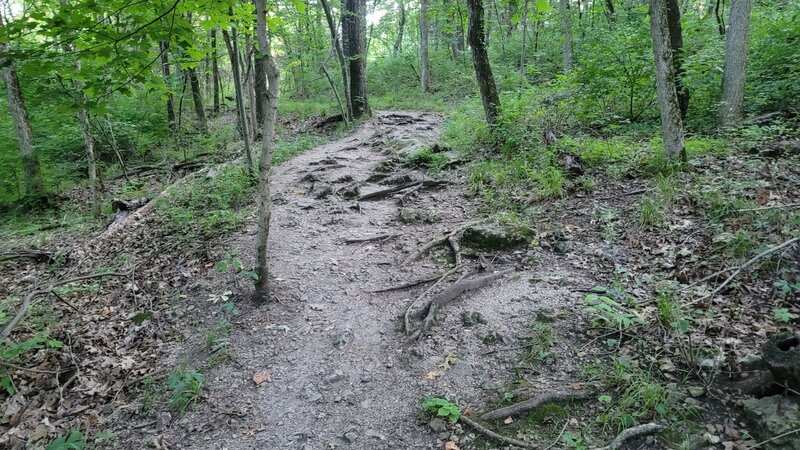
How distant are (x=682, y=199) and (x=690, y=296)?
2.12 metres

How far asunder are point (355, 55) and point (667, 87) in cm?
1172

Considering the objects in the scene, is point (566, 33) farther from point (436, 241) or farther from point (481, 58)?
point (436, 241)

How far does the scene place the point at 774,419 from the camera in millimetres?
3061

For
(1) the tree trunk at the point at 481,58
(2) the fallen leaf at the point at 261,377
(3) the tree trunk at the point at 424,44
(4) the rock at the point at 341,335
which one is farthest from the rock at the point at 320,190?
(3) the tree trunk at the point at 424,44

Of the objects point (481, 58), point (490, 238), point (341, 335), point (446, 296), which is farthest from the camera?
point (481, 58)

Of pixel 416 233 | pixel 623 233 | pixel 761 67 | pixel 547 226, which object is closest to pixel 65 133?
pixel 416 233

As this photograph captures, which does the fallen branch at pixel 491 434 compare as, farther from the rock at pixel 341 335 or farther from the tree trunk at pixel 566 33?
the tree trunk at pixel 566 33

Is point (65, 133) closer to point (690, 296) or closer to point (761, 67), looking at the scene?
point (690, 296)

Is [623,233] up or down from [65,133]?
down

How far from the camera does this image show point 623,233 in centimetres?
597

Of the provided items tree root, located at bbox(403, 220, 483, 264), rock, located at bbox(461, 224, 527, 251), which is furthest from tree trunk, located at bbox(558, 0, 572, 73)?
rock, located at bbox(461, 224, 527, 251)

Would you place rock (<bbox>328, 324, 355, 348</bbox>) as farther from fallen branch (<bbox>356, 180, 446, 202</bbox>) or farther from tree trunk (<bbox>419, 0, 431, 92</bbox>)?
tree trunk (<bbox>419, 0, 431, 92</bbox>)

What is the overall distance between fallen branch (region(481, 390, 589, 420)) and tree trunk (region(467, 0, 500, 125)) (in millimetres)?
7969

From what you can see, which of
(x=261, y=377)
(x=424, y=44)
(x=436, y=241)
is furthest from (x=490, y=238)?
(x=424, y=44)
